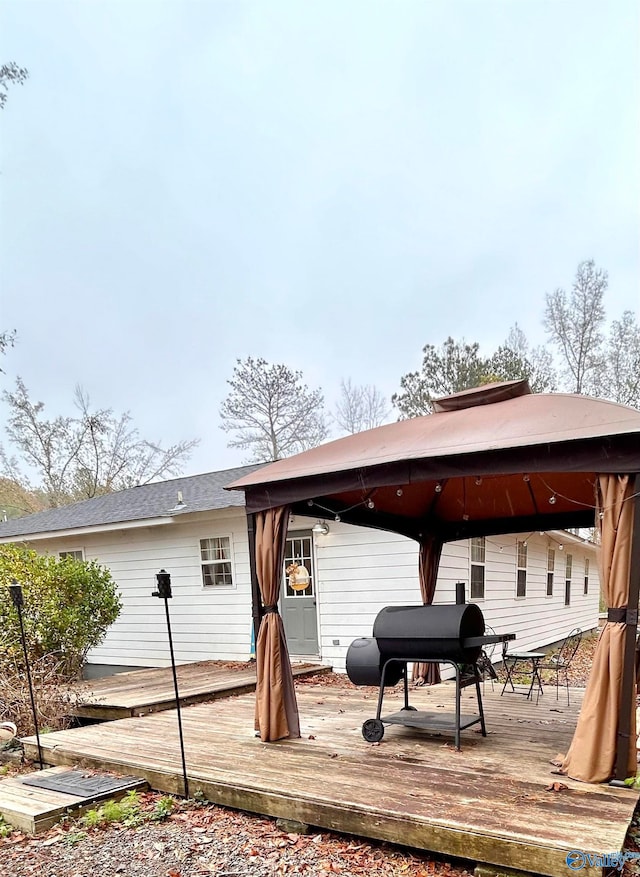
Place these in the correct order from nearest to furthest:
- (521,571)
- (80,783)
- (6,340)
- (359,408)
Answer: (80,783), (6,340), (521,571), (359,408)

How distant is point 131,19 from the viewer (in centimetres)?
952

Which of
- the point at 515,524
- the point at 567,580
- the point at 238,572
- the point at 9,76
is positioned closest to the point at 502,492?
the point at 515,524

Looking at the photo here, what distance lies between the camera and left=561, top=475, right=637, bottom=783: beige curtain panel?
329cm

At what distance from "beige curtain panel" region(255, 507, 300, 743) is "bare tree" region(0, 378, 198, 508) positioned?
19.3 m

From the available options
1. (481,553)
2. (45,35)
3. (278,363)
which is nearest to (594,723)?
(481,553)

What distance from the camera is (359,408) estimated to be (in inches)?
878

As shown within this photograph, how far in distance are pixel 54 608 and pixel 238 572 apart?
281 cm

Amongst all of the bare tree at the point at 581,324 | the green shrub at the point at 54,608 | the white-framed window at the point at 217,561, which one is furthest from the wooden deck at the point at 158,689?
the bare tree at the point at 581,324

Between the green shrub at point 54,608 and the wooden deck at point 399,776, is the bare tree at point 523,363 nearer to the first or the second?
the wooden deck at point 399,776

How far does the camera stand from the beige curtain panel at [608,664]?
129 inches

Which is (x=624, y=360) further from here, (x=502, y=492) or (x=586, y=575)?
(x=502, y=492)

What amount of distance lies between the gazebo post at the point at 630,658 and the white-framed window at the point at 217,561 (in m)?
6.81

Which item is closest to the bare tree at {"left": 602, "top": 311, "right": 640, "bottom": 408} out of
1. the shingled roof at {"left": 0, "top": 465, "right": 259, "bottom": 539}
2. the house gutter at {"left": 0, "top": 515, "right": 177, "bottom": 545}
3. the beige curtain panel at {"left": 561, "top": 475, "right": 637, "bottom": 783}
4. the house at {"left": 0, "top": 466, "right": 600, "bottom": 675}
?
the house at {"left": 0, "top": 466, "right": 600, "bottom": 675}

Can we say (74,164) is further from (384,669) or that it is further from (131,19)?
(384,669)
